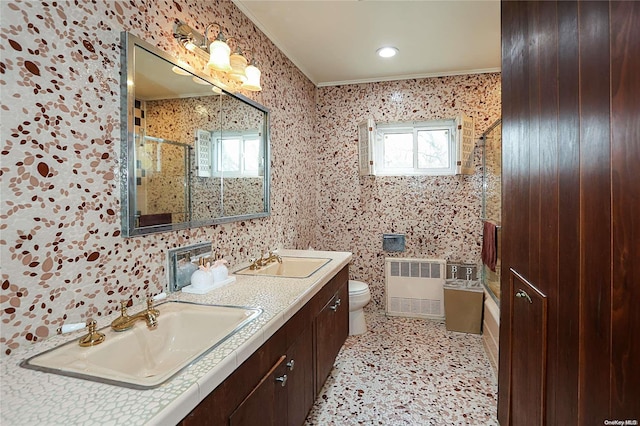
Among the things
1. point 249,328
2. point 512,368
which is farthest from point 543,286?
point 249,328

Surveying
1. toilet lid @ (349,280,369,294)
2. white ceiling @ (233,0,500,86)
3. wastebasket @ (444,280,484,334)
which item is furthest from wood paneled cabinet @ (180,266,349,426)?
white ceiling @ (233,0,500,86)

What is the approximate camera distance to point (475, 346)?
9.25 ft

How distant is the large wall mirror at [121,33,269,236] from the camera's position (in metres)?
1.31

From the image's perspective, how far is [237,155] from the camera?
7.05 feet

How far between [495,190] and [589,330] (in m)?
2.32

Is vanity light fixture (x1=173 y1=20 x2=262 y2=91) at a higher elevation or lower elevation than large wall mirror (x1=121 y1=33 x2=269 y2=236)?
higher

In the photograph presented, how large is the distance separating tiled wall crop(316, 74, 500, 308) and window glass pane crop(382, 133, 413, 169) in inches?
7.8

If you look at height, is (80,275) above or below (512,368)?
above

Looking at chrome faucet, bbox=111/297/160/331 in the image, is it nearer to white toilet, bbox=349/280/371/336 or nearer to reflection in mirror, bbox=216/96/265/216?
reflection in mirror, bbox=216/96/265/216

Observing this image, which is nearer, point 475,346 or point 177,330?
point 177,330

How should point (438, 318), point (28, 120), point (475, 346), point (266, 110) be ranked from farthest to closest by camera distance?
1. point (438, 318)
2. point (475, 346)
3. point (266, 110)
4. point (28, 120)

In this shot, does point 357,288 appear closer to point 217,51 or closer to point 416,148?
point 416,148

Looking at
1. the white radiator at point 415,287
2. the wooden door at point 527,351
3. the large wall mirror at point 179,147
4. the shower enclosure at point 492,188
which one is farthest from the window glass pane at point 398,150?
the wooden door at point 527,351

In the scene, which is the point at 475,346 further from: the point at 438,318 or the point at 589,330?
the point at 589,330
